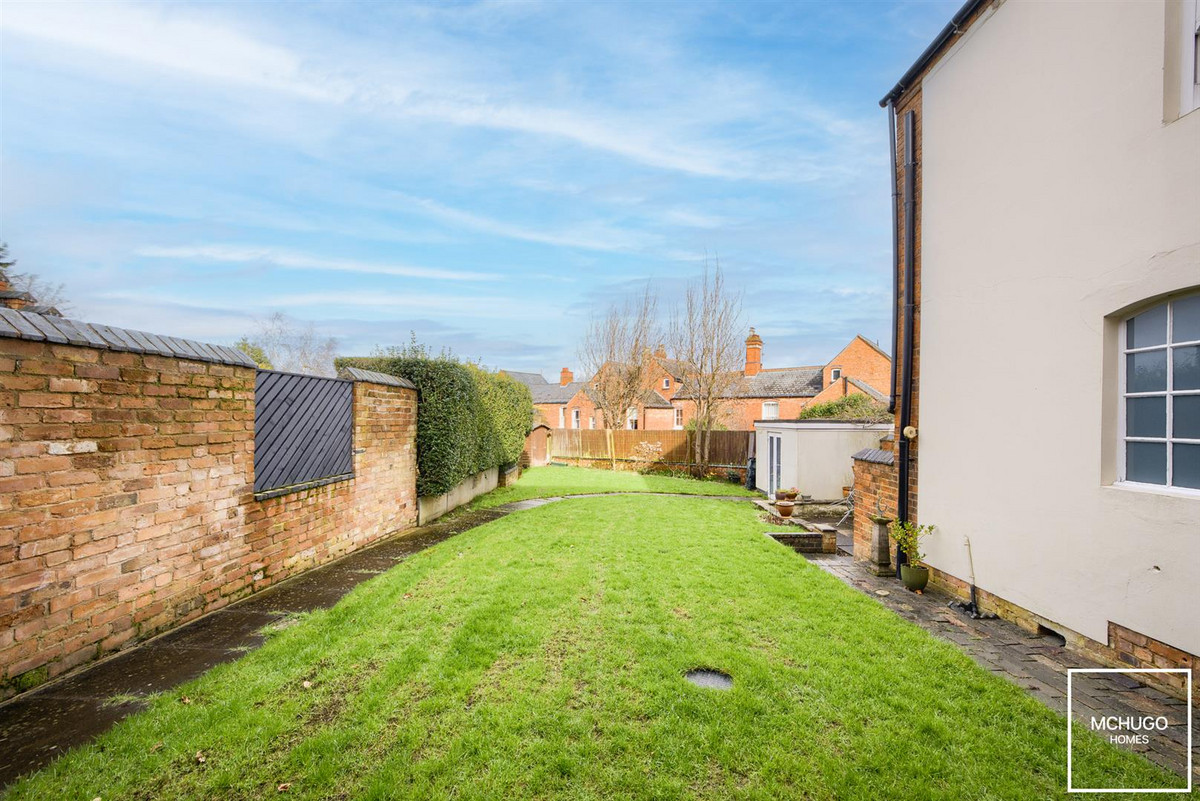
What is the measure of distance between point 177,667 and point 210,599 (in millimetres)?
1265

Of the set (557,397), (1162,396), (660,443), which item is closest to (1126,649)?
(1162,396)

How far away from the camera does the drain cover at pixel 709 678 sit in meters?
3.37

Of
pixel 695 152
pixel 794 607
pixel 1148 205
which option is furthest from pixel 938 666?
pixel 695 152

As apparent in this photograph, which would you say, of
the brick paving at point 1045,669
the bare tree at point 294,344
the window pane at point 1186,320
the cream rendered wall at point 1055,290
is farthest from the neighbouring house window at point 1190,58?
the bare tree at point 294,344

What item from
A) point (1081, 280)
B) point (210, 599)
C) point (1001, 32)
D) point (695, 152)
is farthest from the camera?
point (695, 152)

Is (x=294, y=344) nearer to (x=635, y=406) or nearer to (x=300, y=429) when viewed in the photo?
(x=635, y=406)

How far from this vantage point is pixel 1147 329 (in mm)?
3637

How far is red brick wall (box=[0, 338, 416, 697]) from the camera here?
9.90 feet

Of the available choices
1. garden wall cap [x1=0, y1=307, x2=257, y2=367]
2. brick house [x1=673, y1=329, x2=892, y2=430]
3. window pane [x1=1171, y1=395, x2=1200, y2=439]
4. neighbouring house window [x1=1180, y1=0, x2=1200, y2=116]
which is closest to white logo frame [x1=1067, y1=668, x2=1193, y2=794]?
window pane [x1=1171, y1=395, x2=1200, y2=439]

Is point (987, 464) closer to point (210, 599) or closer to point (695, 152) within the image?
point (210, 599)

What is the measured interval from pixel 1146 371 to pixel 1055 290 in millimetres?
976

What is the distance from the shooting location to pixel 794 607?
16.2 feet

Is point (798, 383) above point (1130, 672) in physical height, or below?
above

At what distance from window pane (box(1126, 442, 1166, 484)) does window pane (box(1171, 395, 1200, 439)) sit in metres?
0.15
